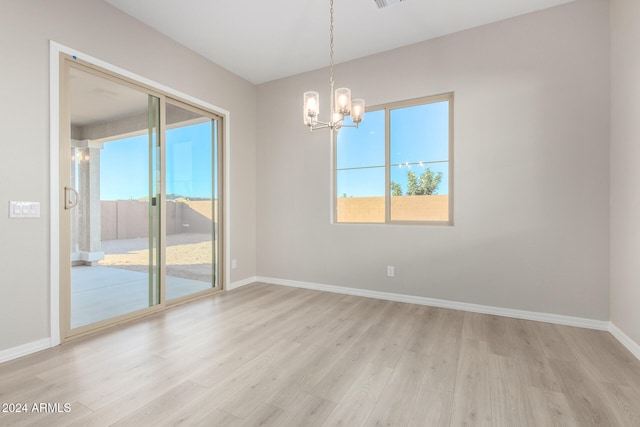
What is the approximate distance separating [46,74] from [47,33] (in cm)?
34

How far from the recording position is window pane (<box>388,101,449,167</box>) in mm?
3496

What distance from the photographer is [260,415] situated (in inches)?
62.7

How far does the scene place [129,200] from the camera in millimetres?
3076

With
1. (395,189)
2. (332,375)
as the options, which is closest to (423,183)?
(395,189)

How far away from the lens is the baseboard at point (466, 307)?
2814 millimetres

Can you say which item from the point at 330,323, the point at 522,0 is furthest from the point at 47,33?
the point at 522,0

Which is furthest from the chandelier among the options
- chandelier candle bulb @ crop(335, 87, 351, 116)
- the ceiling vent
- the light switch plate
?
the light switch plate

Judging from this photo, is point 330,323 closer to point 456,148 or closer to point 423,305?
point 423,305

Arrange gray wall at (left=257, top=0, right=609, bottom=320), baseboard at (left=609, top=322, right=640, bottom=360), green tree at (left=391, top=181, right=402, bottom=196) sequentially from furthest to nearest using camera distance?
green tree at (left=391, top=181, right=402, bottom=196) → gray wall at (left=257, top=0, right=609, bottom=320) → baseboard at (left=609, top=322, right=640, bottom=360)

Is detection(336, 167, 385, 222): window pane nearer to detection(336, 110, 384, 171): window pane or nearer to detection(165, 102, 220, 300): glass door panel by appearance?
detection(336, 110, 384, 171): window pane

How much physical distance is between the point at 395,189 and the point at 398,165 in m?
0.31

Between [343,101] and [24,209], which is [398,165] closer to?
[343,101]

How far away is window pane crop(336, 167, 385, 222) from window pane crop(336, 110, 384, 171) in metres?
0.11

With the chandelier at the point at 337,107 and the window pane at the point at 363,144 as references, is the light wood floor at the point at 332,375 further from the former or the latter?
the window pane at the point at 363,144
